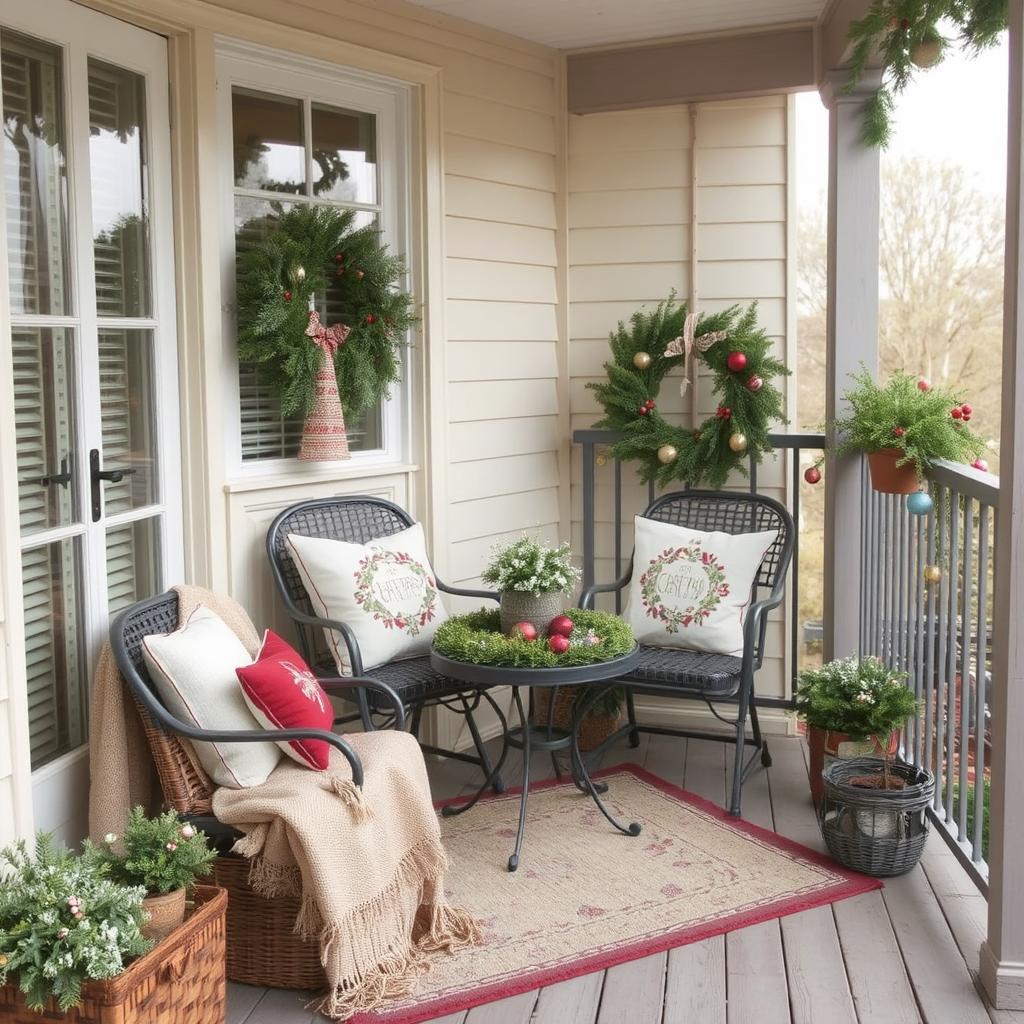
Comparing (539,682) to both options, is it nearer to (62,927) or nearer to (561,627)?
(561,627)

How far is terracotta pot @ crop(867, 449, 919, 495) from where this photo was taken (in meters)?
3.57

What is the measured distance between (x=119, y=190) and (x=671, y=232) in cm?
216

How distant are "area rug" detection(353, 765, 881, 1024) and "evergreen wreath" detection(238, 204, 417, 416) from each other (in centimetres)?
142

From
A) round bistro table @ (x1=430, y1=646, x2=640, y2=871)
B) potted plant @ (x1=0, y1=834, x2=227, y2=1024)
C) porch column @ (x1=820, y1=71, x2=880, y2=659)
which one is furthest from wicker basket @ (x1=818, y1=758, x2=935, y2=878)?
potted plant @ (x1=0, y1=834, x2=227, y2=1024)

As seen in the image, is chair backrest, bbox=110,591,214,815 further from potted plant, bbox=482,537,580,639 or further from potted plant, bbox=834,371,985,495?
potted plant, bbox=834,371,985,495

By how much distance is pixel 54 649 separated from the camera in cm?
306

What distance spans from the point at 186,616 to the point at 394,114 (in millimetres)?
1985

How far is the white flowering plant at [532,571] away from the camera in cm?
345

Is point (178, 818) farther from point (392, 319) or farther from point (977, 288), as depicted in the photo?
point (977, 288)

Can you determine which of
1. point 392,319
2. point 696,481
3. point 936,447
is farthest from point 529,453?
point 936,447

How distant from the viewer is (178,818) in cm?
278

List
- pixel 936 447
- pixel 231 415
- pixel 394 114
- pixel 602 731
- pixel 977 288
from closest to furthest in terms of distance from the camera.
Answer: pixel 936 447, pixel 231 415, pixel 394 114, pixel 602 731, pixel 977 288

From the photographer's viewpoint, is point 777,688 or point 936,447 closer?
point 936,447

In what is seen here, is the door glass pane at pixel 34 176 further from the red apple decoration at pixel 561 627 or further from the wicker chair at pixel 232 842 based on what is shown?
the red apple decoration at pixel 561 627
